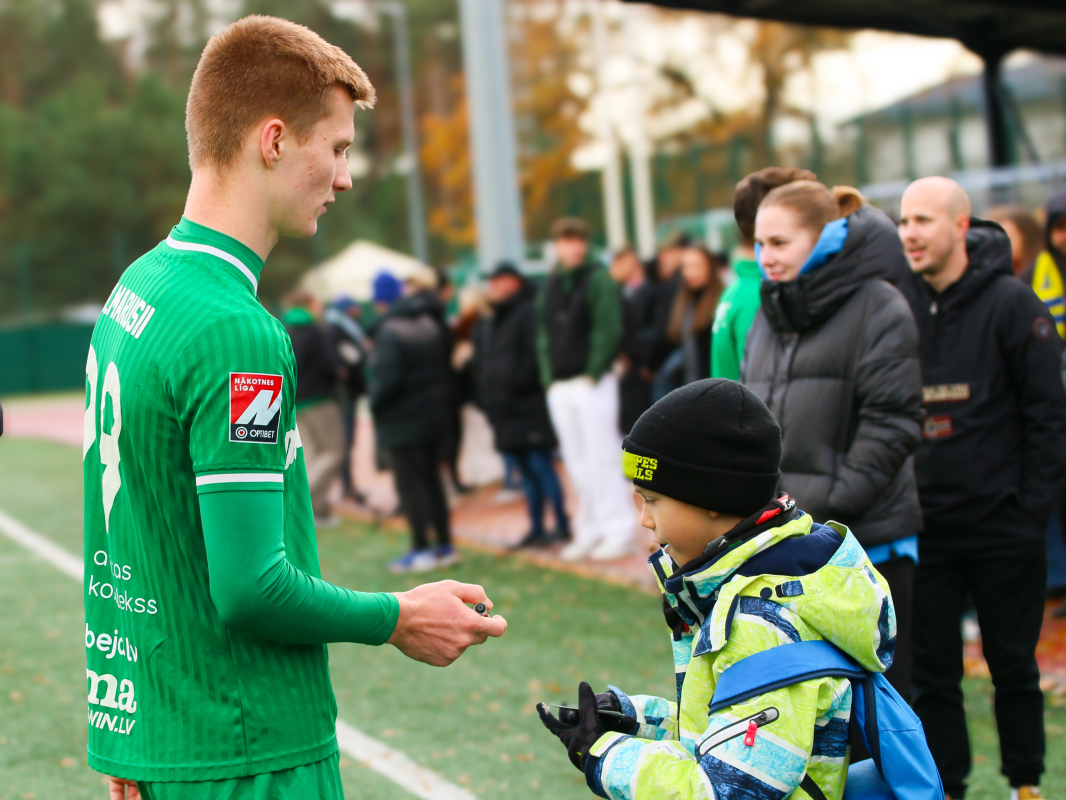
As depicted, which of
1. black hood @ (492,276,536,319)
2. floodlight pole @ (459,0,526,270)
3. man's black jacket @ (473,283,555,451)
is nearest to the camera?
man's black jacket @ (473,283,555,451)

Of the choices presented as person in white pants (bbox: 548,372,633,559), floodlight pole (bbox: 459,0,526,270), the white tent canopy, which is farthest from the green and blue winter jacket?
the white tent canopy

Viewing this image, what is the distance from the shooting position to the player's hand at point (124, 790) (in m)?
1.94

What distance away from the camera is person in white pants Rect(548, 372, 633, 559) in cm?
909

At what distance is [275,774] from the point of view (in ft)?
6.23

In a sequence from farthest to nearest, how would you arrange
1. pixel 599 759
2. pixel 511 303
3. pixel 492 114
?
1. pixel 492 114
2. pixel 511 303
3. pixel 599 759

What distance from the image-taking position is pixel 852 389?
12.3 ft

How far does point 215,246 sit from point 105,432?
36 cm

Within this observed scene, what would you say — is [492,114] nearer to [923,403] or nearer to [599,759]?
[923,403]

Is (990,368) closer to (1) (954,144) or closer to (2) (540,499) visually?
(2) (540,499)

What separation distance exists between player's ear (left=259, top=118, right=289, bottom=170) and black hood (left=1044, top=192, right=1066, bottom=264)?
16.7 feet

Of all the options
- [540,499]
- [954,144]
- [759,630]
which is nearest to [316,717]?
[759,630]

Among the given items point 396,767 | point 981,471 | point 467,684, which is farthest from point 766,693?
point 467,684

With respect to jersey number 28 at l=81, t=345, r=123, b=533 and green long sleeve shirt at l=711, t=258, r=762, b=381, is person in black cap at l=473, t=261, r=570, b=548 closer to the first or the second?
green long sleeve shirt at l=711, t=258, r=762, b=381

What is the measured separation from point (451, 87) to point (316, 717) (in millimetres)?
53913
